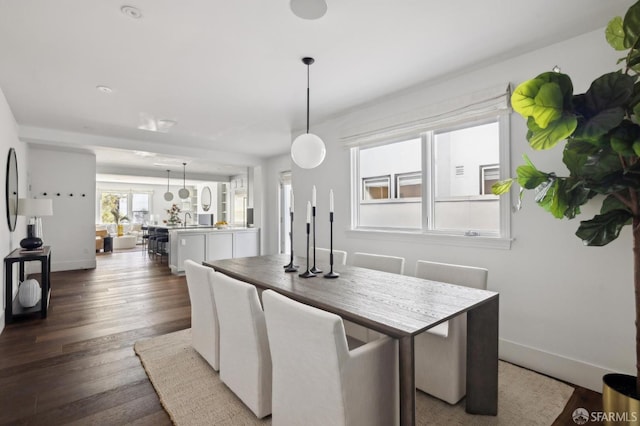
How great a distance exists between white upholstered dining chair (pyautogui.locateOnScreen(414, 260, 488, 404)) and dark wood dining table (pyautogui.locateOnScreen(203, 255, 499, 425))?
10 centimetres

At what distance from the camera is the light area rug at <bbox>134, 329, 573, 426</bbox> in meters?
1.82

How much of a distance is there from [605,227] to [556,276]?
863 mm

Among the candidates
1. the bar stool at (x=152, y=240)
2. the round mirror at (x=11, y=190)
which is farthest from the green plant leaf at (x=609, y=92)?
the bar stool at (x=152, y=240)

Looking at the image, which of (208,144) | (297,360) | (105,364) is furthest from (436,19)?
(208,144)

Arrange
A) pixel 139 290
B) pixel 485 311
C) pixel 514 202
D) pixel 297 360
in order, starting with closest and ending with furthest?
pixel 297 360, pixel 485 311, pixel 514 202, pixel 139 290

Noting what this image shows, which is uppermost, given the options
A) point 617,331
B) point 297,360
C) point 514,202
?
point 514,202

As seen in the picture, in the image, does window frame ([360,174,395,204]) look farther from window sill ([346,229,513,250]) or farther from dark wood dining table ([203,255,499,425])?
dark wood dining table ([203,255,499,425])

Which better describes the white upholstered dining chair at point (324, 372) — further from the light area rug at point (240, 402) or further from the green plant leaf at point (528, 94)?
the green plant leaf at point (528, 94)

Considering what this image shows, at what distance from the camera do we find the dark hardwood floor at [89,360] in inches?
73.9

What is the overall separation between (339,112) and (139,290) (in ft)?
13.2

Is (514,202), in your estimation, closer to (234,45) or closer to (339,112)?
(339,112)

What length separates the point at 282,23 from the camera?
6.95ft

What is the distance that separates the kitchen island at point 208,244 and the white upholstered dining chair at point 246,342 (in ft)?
14.6

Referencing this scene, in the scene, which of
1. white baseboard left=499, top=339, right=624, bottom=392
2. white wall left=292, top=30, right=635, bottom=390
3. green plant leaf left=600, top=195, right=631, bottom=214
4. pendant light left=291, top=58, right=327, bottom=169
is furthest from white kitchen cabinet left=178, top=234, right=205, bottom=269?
green plant leaf left=600, top=195, right=631, bottom=214
